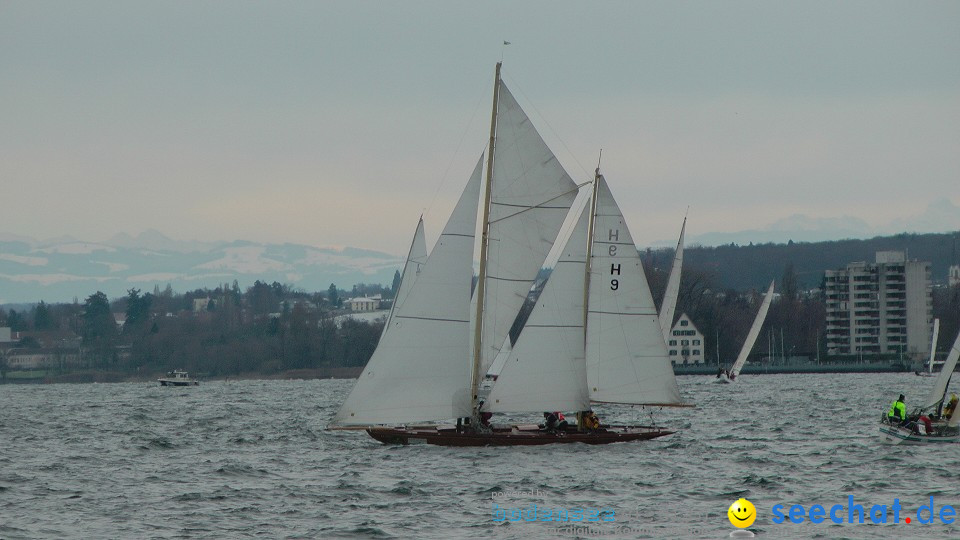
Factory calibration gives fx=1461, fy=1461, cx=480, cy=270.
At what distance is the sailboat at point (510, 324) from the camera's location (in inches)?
1623

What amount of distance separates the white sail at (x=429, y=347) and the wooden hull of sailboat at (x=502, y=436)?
95 centimetres

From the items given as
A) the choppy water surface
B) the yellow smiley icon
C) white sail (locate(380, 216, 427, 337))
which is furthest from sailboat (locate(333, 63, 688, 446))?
white sail (locate(380, 216, 427, 337))

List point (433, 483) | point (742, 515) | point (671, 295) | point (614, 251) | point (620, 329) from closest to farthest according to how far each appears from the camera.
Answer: point (742, 515) → point (433, 483) → point (614, 251) → point (620, 329) → point (671, 295)

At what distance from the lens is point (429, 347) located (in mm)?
41281

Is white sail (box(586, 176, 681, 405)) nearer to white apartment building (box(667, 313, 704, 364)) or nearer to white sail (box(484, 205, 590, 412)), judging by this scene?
white sail (box(484, 205, 590, 412))

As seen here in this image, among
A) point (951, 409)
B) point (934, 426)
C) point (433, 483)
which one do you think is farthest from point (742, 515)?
point (951, 409)

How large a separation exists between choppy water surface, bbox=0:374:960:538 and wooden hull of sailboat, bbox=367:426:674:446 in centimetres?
31

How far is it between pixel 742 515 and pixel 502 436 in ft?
46.6

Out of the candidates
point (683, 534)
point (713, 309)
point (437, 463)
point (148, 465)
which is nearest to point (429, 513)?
point (683, 534)

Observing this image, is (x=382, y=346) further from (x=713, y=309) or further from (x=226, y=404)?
(x=713, y=309)

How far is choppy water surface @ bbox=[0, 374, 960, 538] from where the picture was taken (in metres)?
28.8

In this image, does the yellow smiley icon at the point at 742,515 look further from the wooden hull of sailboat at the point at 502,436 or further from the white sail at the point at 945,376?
the white sail at the point at 945,376

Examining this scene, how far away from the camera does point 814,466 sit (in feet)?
128

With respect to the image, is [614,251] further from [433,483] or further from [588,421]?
[433,483]
